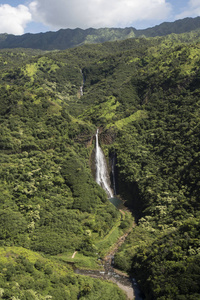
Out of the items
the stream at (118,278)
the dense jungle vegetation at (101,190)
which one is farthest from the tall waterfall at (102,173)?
the stream at (118,278)

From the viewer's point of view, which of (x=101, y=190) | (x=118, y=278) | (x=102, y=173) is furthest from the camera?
(x=102, y=173)

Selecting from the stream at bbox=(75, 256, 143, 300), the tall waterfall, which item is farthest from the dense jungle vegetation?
the tall waterfall

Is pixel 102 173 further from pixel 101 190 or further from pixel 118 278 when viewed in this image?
pixel 118 278

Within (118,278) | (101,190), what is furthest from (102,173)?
(118,278)

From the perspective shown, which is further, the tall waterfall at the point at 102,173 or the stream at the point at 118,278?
the tall waterfall at the point at 102,173

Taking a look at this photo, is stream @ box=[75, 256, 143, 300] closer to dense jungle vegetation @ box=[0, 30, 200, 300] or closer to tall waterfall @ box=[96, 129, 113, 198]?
dense jungle vegetation @ box=[0, 30, 200, 300]

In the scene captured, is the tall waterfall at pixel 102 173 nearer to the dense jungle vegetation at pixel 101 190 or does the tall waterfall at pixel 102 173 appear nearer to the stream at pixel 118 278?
the dense jungle vegetation at pixel 101 190
